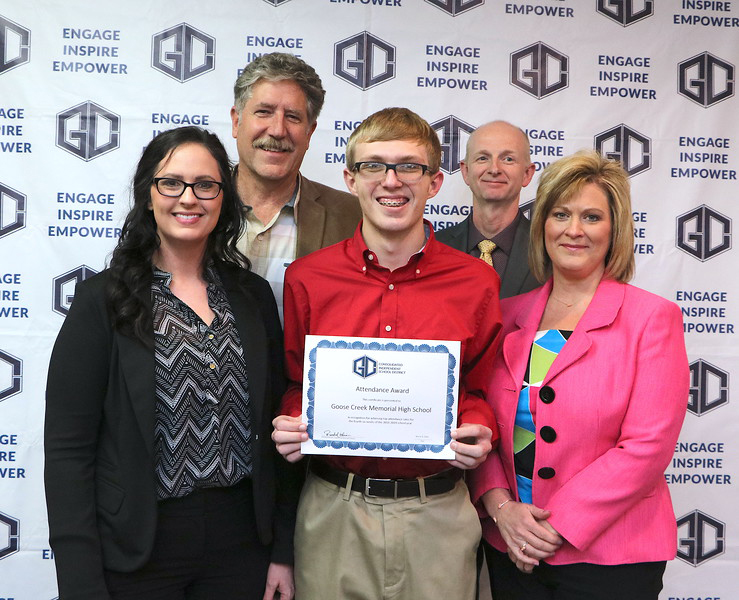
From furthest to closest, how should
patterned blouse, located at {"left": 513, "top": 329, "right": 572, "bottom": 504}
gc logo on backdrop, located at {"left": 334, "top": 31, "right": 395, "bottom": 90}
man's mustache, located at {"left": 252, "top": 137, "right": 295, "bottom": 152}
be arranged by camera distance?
gc logo on backdrop, located at {"left": 334, "top": 31, "right": 395, "bottom": 90}
man's mustache, located at {"left": 252, "top": 137, "right": 295, "bottom": 152}
patterned blouse, located at {"left": 513, "top": 329, "right": 572, "bottom": 504}

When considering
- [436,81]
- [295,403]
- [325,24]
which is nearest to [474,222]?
[436,81]

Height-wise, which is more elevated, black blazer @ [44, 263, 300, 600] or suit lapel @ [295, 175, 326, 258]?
suit lapel @ [295, 175, 326, 258]

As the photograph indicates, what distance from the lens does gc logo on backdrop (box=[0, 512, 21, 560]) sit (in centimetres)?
328

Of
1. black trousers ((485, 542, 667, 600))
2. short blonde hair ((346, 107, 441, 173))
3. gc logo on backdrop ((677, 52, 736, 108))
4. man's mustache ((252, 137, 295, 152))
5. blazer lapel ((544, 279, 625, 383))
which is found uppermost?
gc logo on backdrop ((677, 52, 736, 108))

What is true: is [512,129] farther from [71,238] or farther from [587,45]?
[71,238]

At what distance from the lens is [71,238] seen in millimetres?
3293

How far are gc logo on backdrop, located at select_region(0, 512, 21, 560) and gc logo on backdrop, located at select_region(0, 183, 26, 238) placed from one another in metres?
1.36

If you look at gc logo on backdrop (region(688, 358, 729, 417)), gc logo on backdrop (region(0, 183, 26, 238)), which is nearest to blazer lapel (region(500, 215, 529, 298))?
gc logo on backdrop (region(688, 358, 729, 417))

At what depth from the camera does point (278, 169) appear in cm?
270

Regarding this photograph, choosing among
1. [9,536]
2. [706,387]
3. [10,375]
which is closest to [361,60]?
[10,375]

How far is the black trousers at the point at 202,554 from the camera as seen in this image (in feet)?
6.09

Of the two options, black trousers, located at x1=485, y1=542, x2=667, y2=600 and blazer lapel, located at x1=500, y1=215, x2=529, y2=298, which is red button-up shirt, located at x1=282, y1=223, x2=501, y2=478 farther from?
blazer lapel, located at x1=500, y1=215, x2=529, y2=298

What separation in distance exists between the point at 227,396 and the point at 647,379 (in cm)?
122

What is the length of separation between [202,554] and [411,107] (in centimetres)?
235
